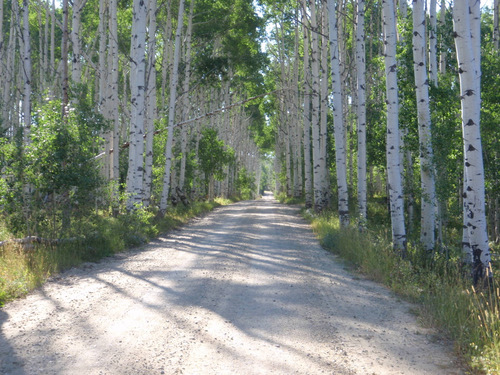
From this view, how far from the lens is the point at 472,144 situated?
6723mm

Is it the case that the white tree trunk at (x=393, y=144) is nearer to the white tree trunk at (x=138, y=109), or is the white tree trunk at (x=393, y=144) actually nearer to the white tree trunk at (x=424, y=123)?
the white tree trunk at (x=424, y=123)

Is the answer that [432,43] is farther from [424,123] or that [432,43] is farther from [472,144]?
[472,144]

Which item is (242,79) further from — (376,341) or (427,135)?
(376,341)

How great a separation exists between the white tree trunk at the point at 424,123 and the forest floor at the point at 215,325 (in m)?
3.86

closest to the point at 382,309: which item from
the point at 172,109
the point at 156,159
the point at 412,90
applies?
the point at 412,90

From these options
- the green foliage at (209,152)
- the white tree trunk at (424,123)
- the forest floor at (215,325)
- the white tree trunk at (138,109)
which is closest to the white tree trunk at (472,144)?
the forest floor at (215,325)

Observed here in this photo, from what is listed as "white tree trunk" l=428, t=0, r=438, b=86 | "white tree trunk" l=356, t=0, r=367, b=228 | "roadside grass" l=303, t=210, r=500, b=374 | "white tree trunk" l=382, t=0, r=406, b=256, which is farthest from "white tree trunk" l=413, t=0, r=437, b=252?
"white tree trunk" l=356, t=0, r=367, b=228

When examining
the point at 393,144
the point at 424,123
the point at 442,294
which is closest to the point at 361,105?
the point at 424,123

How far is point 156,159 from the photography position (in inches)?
896

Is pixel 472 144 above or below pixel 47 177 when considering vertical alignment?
above

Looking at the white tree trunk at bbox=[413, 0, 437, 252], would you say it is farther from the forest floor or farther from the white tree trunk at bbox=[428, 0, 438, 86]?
the forest floor

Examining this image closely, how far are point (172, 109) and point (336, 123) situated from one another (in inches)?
311

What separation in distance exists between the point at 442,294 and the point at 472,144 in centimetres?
244

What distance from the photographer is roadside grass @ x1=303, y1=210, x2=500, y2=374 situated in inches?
165
